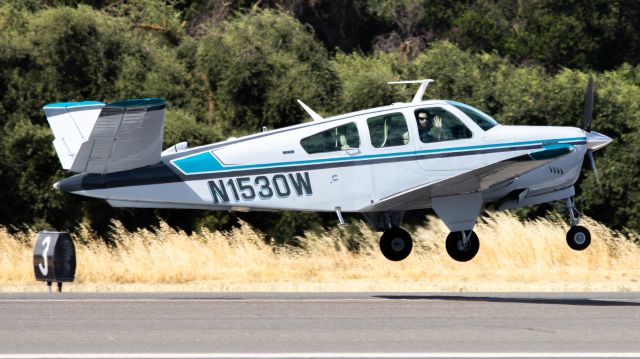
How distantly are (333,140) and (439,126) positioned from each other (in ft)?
5.45

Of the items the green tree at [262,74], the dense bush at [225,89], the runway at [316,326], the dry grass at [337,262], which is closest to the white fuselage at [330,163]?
the runway at [316,326]

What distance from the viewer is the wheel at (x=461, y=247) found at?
58.1 ft

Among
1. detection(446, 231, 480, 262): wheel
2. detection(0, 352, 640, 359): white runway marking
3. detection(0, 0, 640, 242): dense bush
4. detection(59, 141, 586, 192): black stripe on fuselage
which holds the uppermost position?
detection(0, 0, 640, 242): dense bush

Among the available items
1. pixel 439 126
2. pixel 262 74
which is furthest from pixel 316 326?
pixel 262 74

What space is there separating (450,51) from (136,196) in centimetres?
1659

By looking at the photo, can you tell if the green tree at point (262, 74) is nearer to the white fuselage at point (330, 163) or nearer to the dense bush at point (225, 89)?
the dense bush at point (225, 89)

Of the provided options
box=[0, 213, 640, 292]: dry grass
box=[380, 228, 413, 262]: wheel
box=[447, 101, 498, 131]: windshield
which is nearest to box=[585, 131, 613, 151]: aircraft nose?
box=[447, 101, 498, 131]: windshield

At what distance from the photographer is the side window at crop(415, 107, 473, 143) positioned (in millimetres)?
16953

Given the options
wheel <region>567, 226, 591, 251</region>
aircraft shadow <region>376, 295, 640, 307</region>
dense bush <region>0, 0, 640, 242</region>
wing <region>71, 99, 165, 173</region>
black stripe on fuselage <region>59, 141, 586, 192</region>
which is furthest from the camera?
dense bush <region>0, 0, 640, 242</region>

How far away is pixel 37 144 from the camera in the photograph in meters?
27.8

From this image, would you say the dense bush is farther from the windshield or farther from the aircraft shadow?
the windshield

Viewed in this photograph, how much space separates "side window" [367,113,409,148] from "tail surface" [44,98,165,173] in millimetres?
3276

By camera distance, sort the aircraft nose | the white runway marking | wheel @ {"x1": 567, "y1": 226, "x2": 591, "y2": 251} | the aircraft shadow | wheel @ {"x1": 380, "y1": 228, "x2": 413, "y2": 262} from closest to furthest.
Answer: the white runway marking < the aircraft shadow < the aircraft nose < wheel @ {"x1": 567, "y1": 226, "x2": 591, "y2": 251} < wheel @ {"x1": 380, "y1": 228, "x2": 413, "y2": 262}

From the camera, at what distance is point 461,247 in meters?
17.8
